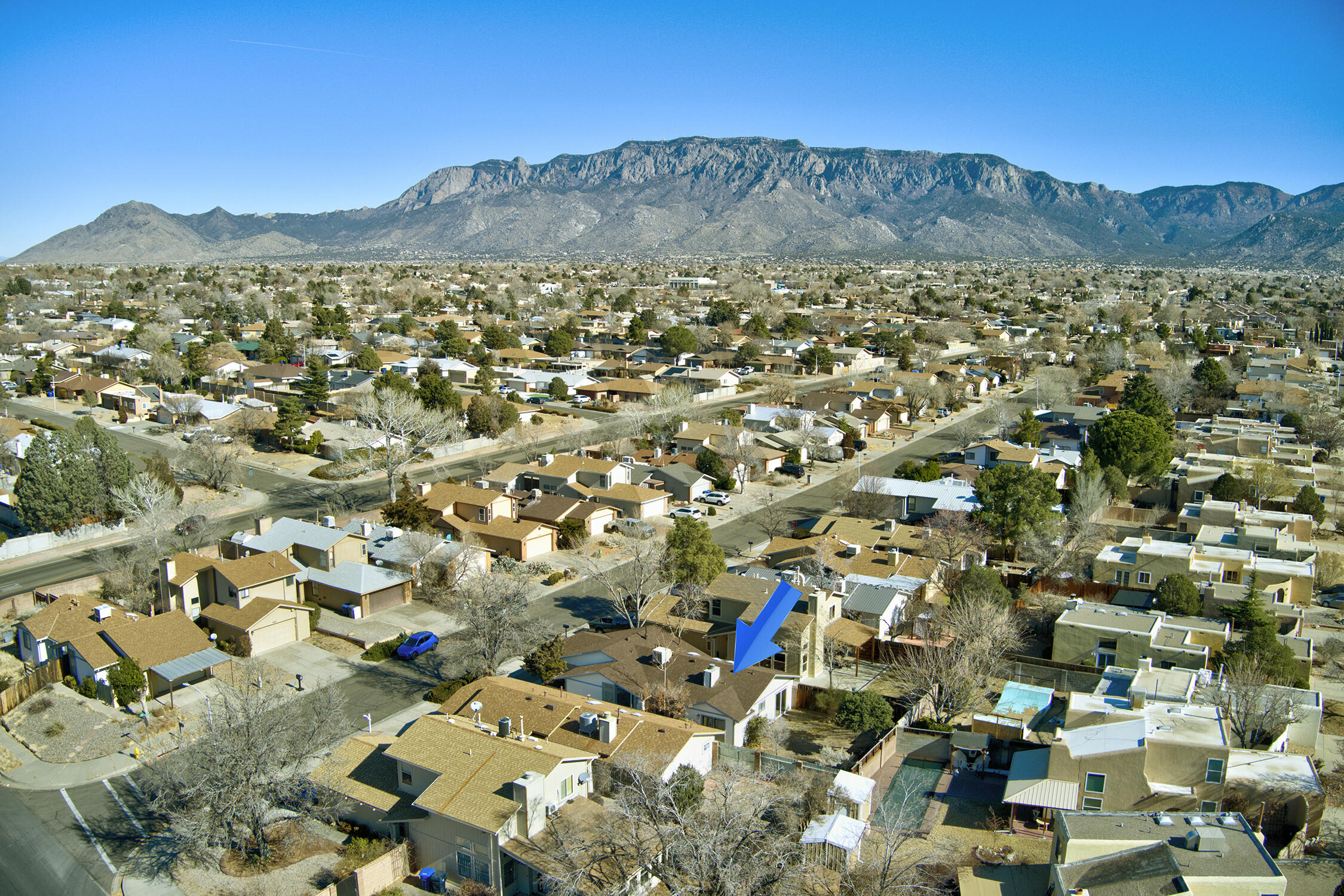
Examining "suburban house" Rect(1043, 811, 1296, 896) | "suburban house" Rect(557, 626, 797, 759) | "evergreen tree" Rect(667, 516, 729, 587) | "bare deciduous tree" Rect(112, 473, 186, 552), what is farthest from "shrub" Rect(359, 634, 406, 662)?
"suburban house" Rect(1043, 811, 1296, 896)

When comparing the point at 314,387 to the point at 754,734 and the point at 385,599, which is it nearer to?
the point at 385,599

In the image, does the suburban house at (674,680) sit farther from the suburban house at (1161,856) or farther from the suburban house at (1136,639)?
the suburban house at (1136,639)

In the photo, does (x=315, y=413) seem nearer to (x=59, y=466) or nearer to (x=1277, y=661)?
(x=59, y=466)

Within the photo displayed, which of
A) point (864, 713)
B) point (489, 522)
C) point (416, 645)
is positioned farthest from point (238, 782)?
point (489, 522)

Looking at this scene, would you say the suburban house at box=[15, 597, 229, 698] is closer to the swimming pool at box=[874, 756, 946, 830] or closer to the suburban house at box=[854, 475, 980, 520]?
the swimming pool at box=[874, 756, 946, 830]

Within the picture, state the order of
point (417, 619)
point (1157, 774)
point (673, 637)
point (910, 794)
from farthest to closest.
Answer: point (417, 619), point (673, 637), point (910, 794), point (1157, 774)

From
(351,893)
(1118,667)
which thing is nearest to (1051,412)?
(1118,667)
